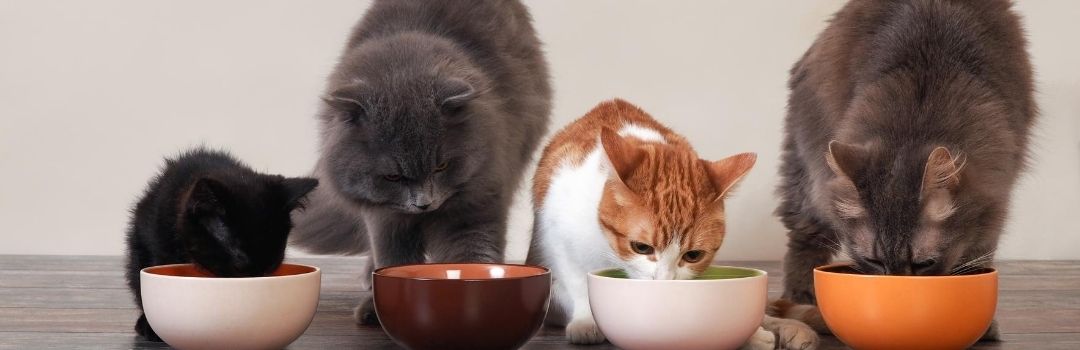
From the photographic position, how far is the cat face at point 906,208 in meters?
1.57

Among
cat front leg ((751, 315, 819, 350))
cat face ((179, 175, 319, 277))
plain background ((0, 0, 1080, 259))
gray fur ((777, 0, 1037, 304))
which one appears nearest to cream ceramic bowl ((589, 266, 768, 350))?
cat front leg ((751, 315, 819, 350))

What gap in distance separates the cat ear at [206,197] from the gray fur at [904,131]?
105 centimetres

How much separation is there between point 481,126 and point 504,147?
0.41ft

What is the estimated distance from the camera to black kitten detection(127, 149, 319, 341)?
157cm

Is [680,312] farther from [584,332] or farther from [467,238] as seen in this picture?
[467,238]

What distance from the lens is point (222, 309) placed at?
1405 millimetres

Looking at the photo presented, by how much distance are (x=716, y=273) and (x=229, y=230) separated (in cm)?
86

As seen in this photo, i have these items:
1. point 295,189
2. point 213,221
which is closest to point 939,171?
point 295,189

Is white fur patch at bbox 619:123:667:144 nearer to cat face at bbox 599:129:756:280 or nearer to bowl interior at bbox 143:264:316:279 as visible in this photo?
cat face at bbox 599:129:756:280

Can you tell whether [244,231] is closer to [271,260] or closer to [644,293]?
[271,260]

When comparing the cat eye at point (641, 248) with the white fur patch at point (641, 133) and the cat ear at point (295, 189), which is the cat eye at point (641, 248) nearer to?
the white fur patch at point (641, 133)

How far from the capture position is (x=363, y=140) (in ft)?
6.68

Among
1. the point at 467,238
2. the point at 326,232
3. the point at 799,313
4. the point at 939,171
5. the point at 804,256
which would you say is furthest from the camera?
the point at 326,232

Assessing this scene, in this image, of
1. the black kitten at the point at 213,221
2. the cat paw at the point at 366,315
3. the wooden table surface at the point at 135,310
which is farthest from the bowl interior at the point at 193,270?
the cat paw at the point at 366,315
